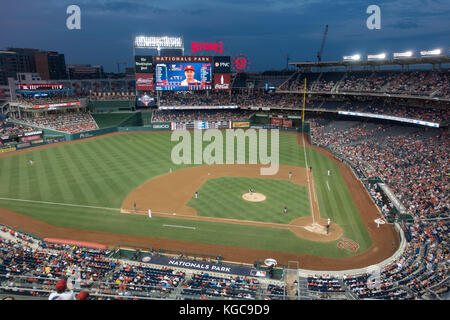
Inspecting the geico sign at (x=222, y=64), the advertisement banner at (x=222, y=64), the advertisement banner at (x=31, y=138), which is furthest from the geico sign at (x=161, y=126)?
the advertisement banner at (x=31, y=138)

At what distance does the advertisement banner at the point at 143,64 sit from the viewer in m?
63.5

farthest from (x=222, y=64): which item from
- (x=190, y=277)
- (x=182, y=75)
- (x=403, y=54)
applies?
(x=190, y=277)

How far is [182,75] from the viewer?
64.8 metres

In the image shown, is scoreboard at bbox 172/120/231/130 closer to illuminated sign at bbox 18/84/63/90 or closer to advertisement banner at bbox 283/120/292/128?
advertisement banner at bbox 283/120/292/128

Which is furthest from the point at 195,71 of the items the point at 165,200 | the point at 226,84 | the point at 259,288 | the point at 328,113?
the point at 259,288

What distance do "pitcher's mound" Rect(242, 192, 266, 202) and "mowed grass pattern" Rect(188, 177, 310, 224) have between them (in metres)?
0.40

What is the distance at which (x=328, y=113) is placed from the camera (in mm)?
63031

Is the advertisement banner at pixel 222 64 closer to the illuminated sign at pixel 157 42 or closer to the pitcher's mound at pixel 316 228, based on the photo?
the illuminated sign at pixel 157 42

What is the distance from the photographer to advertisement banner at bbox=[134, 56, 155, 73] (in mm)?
63531

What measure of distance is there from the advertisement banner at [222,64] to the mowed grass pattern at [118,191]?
23.4 m

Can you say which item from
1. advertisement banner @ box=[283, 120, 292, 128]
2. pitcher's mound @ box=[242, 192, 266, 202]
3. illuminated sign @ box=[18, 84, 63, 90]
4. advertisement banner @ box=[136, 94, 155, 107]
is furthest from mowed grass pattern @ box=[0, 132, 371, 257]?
illuminated sign @ box=[18, 84, 63, 90]

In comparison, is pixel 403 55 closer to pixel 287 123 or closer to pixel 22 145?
pixel 287 123

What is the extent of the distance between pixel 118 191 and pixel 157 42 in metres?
45.6
